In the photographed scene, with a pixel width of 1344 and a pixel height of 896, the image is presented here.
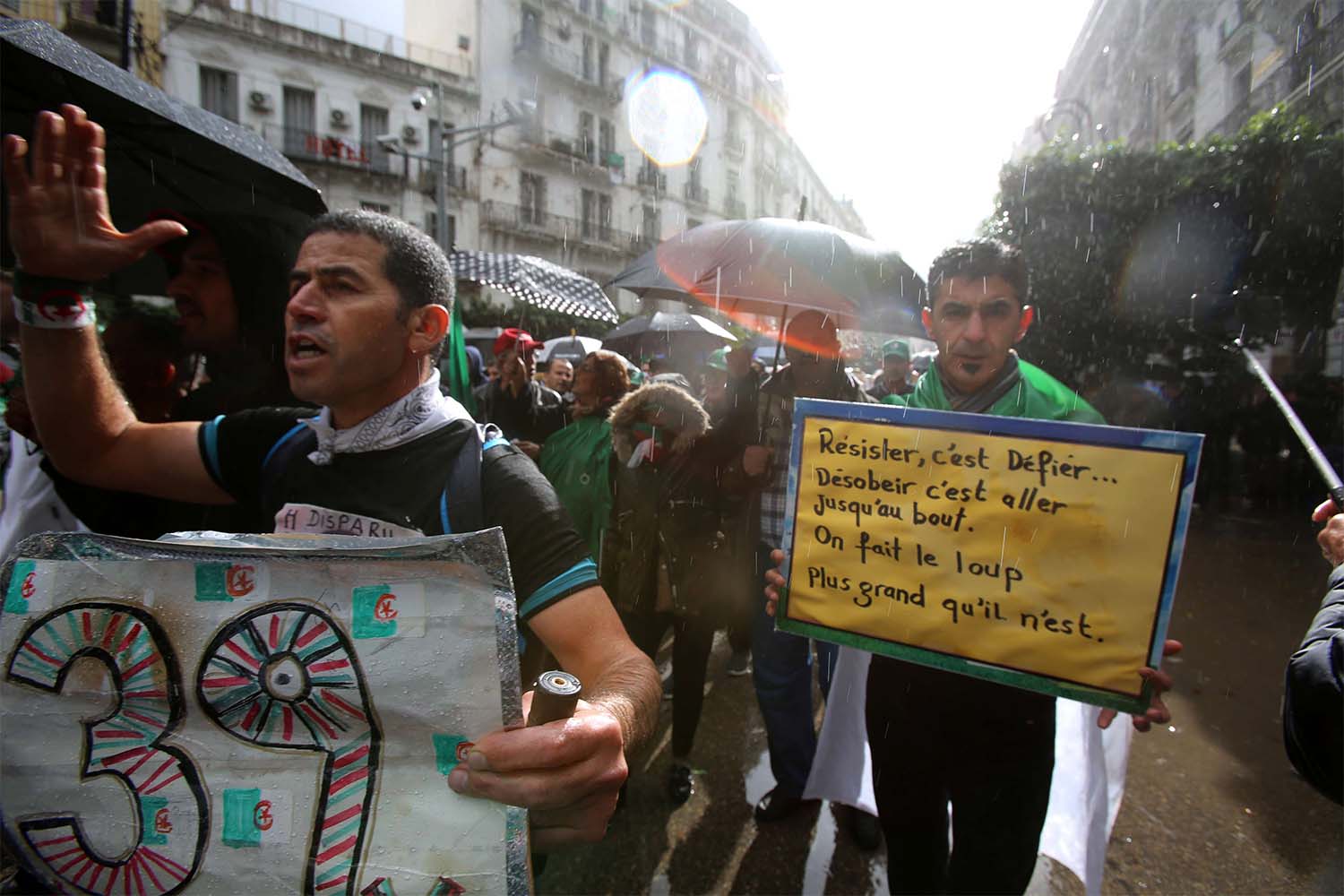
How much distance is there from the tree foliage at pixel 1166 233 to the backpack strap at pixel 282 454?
989cm

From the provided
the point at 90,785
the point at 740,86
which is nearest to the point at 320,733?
the point at 90,785

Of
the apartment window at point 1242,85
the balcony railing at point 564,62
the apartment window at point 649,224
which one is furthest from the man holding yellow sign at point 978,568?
the apartment window at point 649,224

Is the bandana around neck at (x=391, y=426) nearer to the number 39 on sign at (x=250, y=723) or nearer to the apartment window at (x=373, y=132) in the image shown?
the number 39 on sign at (x=250, y=723)

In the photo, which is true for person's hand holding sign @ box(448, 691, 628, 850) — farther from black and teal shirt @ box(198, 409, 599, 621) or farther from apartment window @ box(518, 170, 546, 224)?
apartment window @ box(518, 170, 546, 224)

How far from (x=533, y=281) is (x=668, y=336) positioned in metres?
5.13

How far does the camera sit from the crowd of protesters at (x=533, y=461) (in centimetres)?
135

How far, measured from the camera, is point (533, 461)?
2127 millimetres

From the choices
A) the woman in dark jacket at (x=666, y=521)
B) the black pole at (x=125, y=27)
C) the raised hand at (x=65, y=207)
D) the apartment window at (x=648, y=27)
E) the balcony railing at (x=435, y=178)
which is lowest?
the woman in dark jacket at (x=666, y=521)

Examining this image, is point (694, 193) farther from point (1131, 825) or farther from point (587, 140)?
point (1131, 825)

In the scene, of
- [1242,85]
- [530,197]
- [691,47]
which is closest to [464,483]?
[1242,85]

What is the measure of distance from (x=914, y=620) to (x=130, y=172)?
293cm

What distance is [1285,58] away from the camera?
6.75m

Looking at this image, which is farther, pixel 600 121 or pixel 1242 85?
pixel 600 121

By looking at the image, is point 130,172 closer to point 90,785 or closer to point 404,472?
point 404,472
